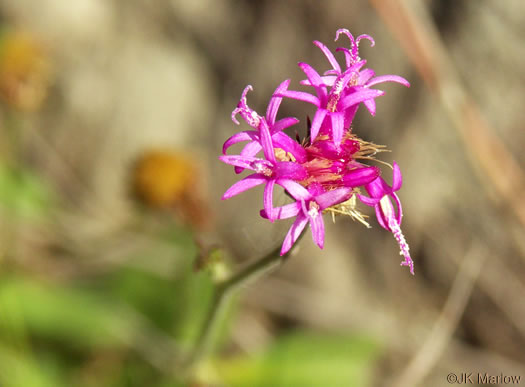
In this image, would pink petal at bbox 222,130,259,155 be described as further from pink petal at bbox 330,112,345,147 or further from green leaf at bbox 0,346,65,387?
green leaf at bbox 0,346,65,387

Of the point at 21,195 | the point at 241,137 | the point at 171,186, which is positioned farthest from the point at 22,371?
the point at 241,137

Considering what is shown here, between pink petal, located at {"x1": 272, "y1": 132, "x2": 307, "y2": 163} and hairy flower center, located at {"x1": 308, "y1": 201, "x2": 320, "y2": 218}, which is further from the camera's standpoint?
pink petal, located at {"x1": 272, "y1": 132, "x2": 307, "y2": 163}

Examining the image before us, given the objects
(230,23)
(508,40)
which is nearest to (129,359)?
(230,23)

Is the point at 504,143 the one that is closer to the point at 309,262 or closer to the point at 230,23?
the point at 309,262


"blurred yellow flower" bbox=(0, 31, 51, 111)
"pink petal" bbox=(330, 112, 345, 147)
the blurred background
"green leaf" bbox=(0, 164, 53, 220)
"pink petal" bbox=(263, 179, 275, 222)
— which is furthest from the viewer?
"green leaf" bbox=(0, 164, 53, 220)

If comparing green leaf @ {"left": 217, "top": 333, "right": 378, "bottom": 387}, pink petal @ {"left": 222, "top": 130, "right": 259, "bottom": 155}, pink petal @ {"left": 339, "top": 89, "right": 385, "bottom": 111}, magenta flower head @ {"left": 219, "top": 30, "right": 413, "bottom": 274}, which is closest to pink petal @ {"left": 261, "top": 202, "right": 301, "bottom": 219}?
magenta flower head @ {"left": 219, "top": 30, "right": 413, "bottom": 274}

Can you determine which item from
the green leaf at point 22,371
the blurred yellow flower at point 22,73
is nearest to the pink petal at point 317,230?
the blurred yellow flower at point 22,73

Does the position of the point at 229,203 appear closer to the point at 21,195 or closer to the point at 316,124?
the point at 21,195
